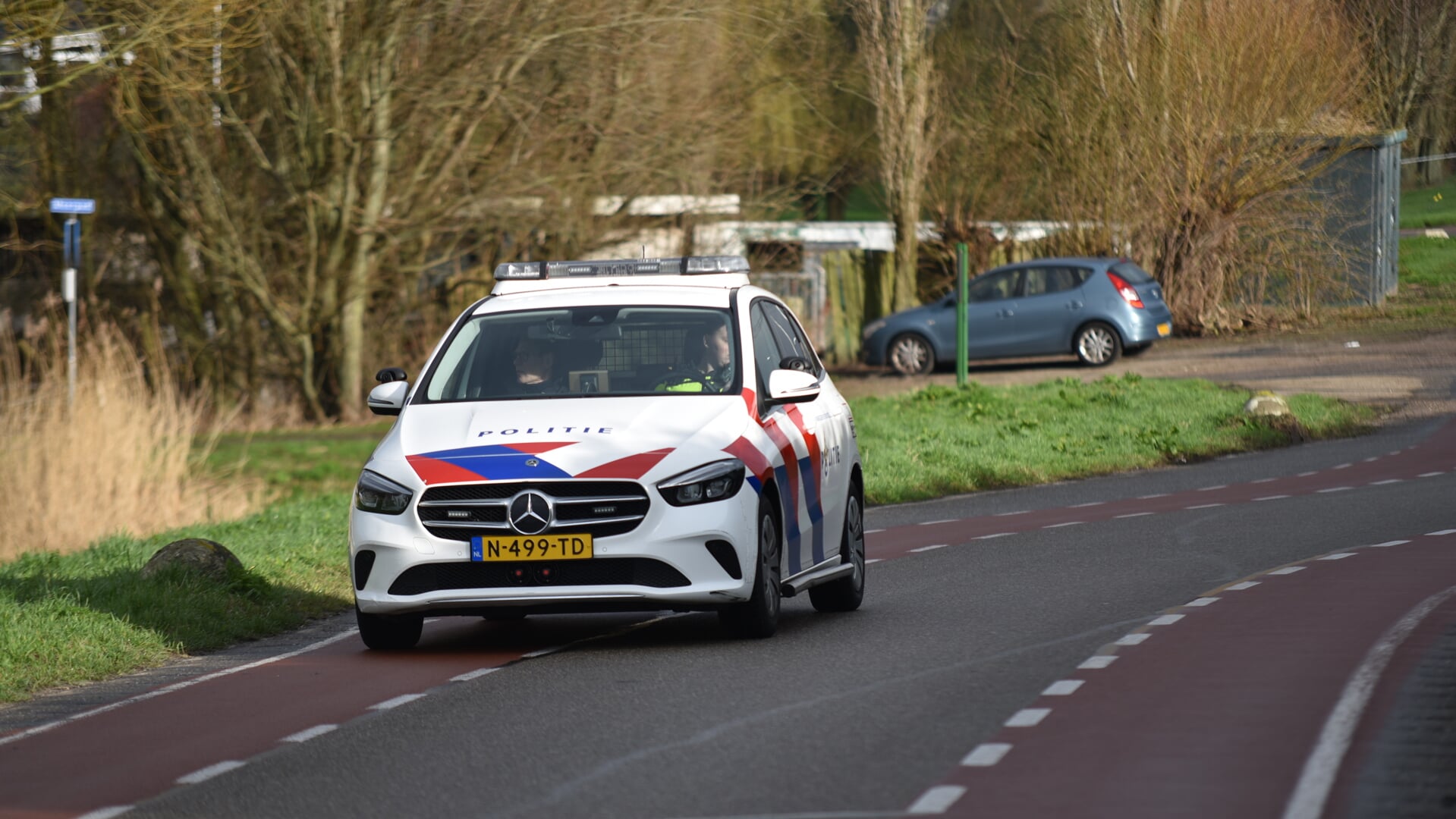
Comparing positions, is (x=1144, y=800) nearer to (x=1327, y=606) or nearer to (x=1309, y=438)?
(x=1327, y=606)

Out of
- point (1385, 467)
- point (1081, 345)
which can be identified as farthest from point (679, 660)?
point (1081, 345)

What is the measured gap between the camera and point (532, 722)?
9.00m

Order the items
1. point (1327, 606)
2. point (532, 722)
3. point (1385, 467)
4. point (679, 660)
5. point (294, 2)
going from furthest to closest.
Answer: point (294, 2), point (1385, 467), point (1327, 606), point (679, 660), point (532, 722)

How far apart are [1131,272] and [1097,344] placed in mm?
1191

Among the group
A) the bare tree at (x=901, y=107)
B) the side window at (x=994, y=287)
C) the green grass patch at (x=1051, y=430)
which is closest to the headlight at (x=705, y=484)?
the green grass patch at (x=1051, y=430)

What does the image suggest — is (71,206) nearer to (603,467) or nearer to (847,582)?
(847,582)

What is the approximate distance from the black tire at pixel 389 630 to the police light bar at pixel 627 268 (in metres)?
2.17

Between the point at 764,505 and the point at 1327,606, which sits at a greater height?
the point at 764,505

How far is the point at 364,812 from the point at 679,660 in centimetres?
351

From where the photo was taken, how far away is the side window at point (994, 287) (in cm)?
3484

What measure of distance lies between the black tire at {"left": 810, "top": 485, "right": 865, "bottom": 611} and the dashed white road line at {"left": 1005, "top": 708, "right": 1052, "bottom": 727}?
12.4ft

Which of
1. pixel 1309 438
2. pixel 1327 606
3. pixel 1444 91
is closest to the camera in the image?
pixel 1327 606

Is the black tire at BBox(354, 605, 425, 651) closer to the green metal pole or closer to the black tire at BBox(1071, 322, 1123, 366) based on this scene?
the green metal pole

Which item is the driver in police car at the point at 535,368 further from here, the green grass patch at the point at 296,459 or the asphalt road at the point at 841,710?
the green grass patch at the point at 296,459
